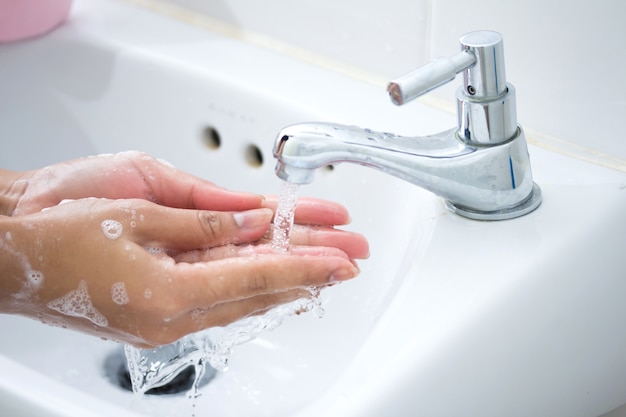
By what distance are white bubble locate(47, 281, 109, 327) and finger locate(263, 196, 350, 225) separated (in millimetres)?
147

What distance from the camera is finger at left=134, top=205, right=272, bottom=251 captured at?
539 millimetres

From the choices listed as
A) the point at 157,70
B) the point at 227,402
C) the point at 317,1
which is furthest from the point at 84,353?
the point at 317,1

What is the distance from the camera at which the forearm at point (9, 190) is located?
623mm

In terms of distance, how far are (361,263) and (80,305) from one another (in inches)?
9.8

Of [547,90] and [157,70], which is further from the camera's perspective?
[157,70]

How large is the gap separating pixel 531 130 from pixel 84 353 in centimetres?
43

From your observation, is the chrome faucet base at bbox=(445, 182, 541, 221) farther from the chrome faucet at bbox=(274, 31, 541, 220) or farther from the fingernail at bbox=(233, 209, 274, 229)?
the fingernail at bbox=(233, 209, 274, 229)

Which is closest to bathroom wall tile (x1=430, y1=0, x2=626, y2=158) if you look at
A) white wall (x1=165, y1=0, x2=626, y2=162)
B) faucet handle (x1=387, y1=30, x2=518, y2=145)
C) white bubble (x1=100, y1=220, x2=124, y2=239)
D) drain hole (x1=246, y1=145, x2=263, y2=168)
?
white wall (x1=165, y1=0, x2=626, y2=162)

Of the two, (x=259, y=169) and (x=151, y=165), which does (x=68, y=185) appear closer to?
(x=151, y=165)

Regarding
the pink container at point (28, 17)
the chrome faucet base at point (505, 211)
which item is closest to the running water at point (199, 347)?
the chrome faucet base at point (505, 211)

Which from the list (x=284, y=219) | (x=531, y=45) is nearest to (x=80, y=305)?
(x=284, y=219)

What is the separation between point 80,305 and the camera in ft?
1.71

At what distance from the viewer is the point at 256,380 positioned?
2.38 feet

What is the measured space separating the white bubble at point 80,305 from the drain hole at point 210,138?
307mm
